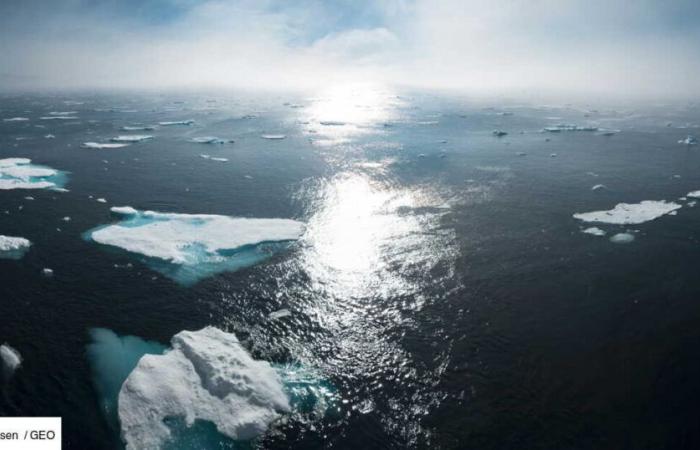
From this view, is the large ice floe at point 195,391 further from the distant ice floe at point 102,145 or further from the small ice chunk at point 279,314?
the distant ice floe at point 102,145

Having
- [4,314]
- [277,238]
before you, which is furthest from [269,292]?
[4,314]

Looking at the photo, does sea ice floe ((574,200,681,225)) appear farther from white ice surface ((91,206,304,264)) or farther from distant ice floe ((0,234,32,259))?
distant ice floe ((0,234,32,259))

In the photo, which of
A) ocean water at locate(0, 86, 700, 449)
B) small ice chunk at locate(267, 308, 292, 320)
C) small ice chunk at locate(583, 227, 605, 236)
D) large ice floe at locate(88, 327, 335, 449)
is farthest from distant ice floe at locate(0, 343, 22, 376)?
small ice chunk at locate(583, 227, 605, 236)

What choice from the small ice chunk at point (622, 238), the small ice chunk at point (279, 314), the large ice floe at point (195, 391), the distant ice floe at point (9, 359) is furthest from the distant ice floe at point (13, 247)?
the small ice chunk at point (622, 238)

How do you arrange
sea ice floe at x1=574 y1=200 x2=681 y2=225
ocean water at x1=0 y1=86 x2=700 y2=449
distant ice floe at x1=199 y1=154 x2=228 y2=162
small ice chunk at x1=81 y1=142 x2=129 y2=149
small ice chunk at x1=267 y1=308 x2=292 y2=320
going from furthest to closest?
small ice chunk at x1=81 y1=142 x2=129 y2=149, distant ice floe at x1=199 y1=154 x2=228 y2=162, sea ice floe at x1=574 y1=200 x2=681 y2=225, small ice chunk at x1=267 y1=308 x2=292 y2=320, ocean water at x1=0 y1=86 x2=700 y2=449

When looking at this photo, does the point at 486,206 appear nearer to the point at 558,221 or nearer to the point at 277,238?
the point at 558,221

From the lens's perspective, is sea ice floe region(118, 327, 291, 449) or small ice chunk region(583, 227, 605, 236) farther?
small ice chunk region(583, 227, 605, 236)
